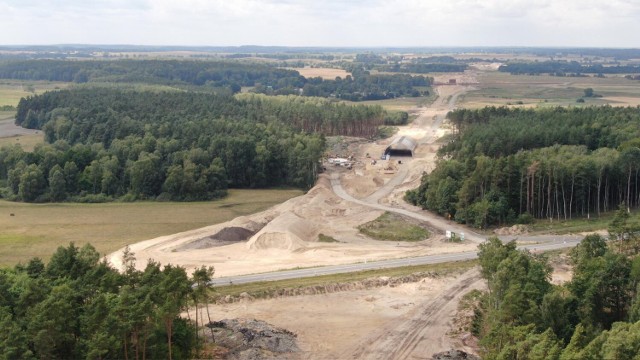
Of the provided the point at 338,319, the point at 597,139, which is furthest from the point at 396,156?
the point at 338,319

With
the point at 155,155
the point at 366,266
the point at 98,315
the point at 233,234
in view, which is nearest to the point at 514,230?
the point at 366,266

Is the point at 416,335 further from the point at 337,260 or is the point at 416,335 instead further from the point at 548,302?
the point at 337,260

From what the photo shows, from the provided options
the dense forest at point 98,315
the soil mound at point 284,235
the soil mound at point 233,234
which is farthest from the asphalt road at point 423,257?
the dense forest at point 98,315

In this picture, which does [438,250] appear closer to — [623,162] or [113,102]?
[623,162]

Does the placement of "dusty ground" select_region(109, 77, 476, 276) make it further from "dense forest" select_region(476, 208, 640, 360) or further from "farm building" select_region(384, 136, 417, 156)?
"farm building" select_region(384, 136, 417, 156)

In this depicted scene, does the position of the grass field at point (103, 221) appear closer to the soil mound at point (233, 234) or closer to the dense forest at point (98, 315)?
the soil mound at point (233, 234)

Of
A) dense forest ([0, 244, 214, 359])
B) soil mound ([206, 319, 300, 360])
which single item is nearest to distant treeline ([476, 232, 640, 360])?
soil mound ([206, 319, 300, 360])
